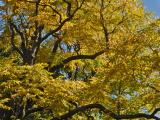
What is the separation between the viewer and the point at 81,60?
97.6ft

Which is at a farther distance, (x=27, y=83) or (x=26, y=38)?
(x=26, y=38)

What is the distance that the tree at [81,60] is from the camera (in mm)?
21016

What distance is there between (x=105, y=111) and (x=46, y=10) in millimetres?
8222

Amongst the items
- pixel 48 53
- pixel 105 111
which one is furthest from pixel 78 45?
pixel 105 111

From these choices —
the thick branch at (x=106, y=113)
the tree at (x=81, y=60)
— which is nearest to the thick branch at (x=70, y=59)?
the tree at (x=81, y=60)

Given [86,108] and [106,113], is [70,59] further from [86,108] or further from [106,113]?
[106,113]

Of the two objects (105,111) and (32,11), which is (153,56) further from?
(32,11)

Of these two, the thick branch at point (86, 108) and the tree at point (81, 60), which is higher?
the tree at point (81, 60)

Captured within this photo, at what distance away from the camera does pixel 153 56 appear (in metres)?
20.7

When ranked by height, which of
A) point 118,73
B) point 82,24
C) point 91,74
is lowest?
point 91,74

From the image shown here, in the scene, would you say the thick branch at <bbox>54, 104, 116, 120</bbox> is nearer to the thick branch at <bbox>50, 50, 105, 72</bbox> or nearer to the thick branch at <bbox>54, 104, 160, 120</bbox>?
the thick branch at <bbox>54, 104, 160, 120</bbox>

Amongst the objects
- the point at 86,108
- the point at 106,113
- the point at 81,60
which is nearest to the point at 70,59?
the point at 81,60

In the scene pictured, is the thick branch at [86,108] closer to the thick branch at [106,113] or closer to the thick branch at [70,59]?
the thick branch at [106,113]

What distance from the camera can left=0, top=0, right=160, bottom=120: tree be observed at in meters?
21.0
